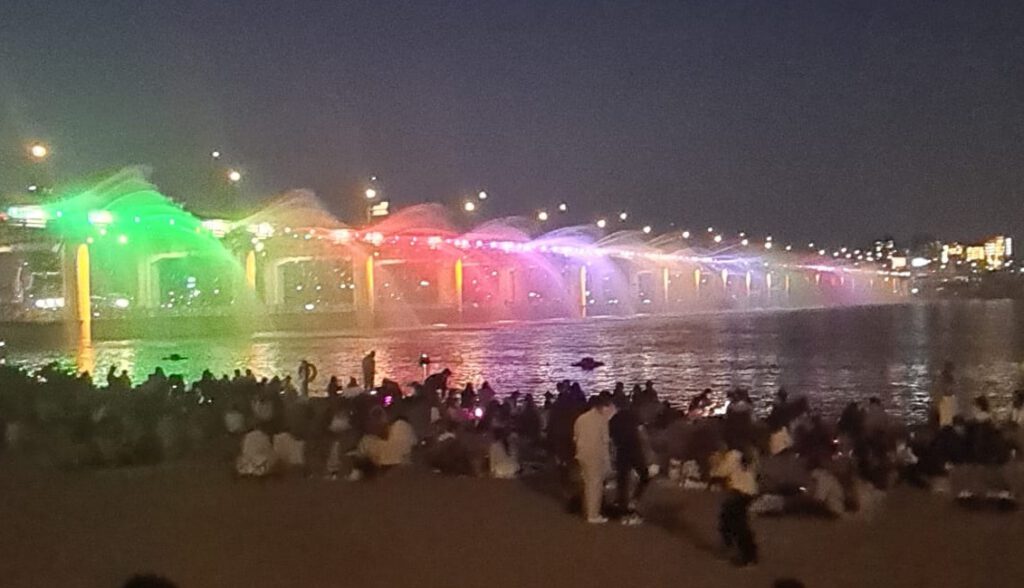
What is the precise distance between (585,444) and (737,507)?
1.97m

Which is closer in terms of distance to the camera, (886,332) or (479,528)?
(479,528)

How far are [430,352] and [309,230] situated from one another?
42.1m

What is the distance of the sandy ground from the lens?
11.5 metres

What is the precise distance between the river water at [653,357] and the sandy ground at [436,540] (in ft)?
64.4

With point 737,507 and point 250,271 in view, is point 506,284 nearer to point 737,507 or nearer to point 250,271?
point 250,271

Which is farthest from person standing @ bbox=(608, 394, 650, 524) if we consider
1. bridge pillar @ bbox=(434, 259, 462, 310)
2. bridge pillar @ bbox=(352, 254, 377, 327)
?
bridge pillar @ bbox=(434, 259, 462, 310)

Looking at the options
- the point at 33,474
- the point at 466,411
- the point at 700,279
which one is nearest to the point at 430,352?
the point at 466,411

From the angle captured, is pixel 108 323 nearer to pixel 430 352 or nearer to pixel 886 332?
pixel 430 352

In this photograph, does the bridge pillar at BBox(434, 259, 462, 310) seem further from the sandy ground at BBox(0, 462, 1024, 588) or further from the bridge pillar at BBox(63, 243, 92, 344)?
the sandy ground at BBox(0, 462, 1024, 588)

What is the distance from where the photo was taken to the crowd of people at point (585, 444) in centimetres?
1388

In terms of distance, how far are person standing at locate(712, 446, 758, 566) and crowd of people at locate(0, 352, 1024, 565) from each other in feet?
0.04

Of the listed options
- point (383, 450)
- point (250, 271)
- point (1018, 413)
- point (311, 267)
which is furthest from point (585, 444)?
point (311, 267)

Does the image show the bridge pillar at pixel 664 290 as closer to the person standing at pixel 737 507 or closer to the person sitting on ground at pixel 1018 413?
the person sitting on ground at pixel 1018 413

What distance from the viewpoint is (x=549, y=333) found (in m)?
87.8
